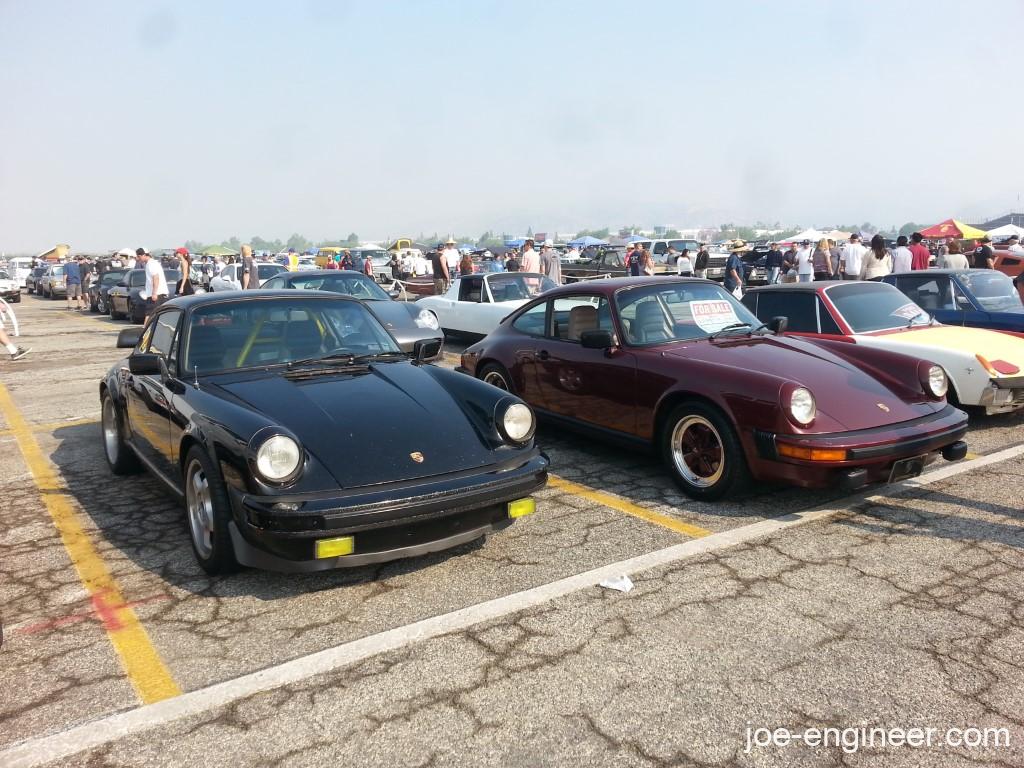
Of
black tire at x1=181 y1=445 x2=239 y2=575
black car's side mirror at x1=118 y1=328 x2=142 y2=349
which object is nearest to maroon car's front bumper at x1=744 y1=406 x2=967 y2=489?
black tire at x1=181 y1=445 x2=239 y2=575

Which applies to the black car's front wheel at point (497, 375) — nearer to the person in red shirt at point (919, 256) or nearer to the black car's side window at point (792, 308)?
the black car's side window at point (792, 308)

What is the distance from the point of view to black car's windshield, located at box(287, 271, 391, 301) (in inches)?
442

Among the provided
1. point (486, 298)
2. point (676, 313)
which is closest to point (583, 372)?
point (676, 313)

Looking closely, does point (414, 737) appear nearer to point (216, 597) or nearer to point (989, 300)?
point (216, 597)

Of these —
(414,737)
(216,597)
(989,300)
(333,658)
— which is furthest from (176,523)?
(989,300)

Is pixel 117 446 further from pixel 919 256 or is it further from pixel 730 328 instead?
pixel 919 256

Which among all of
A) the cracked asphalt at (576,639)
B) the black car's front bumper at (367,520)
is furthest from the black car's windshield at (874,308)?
the black car's front bumper at (367,520)

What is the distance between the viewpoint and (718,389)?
492 cm

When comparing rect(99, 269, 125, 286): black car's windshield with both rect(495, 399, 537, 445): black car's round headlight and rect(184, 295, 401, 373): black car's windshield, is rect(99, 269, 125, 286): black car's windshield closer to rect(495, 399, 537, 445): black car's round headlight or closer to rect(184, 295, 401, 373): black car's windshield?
rect(184, 295, 401, 373): black car's windshield

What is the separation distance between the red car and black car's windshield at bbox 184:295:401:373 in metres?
1.63

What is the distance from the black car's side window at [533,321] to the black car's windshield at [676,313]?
2.90 feet

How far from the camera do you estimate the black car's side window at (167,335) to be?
482 cm

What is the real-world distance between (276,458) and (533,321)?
11.7ft

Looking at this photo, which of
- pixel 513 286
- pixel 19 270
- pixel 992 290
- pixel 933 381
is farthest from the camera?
pixel 19 270
